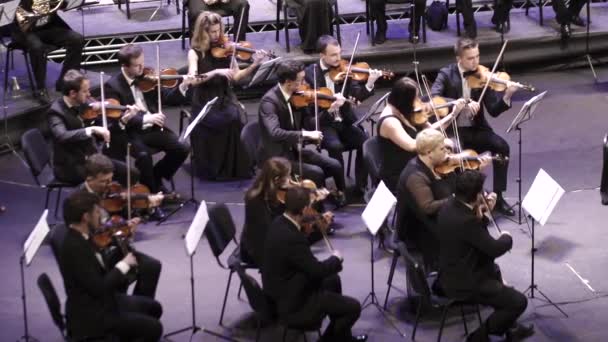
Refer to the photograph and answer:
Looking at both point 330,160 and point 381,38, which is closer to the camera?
point 330,160

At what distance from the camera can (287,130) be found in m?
8.84

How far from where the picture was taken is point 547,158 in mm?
10094

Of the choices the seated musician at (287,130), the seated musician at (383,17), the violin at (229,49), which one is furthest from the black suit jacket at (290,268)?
the seated musician at (383,17)

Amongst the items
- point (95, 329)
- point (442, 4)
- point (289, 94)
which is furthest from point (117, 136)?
point (442, 4)

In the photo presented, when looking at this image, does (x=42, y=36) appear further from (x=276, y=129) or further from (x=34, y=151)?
(x=276, y=129)

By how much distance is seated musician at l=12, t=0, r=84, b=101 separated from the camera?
33.6ft

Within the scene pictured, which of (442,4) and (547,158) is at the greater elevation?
(442,4)

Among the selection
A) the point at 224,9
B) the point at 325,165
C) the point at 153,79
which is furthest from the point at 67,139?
the point at 224,9

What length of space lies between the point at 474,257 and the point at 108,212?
2.46 metres

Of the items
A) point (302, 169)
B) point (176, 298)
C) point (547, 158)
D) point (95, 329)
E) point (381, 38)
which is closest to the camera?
point (95, 329)

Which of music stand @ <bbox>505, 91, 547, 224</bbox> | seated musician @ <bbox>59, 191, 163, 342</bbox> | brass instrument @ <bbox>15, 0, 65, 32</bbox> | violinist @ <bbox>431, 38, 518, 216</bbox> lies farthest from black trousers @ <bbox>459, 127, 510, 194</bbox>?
brass instrument @ <bbox>15, 0, 65, 32</bbox>

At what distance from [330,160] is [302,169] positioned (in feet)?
1.09

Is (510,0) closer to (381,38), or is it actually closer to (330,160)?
(381,38)

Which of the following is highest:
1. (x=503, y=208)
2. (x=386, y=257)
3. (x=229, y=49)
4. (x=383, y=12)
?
(x=229, y=49)
